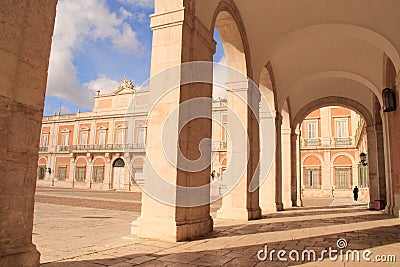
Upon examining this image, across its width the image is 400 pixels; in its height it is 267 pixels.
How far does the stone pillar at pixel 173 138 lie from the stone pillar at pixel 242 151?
246 cm

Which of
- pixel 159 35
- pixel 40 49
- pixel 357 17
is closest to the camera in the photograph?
pixel 40 49

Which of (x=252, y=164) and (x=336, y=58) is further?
(x=336, y=58)

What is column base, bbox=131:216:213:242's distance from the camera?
182 inches

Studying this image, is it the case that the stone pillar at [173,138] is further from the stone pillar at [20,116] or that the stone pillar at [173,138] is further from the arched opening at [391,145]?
the arched opening at [391,145]

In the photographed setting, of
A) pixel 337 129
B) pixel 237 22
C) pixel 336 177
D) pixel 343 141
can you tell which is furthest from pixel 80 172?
pixel 237 22

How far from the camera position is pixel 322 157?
2925 cm

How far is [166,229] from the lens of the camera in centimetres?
466

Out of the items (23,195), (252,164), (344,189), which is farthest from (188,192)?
(344,189)

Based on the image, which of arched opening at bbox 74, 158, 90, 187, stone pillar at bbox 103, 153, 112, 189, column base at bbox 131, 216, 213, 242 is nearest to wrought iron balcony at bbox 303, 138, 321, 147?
stone pillar at bbox 103, 153, 112, 189

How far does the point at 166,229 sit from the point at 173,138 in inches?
55.3

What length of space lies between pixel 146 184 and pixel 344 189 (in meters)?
26.9

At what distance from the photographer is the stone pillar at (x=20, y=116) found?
8.32 feet

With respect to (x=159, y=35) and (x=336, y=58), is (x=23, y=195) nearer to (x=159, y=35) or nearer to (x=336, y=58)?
(x=159, y=35)

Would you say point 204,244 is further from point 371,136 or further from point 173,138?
point 371,136
